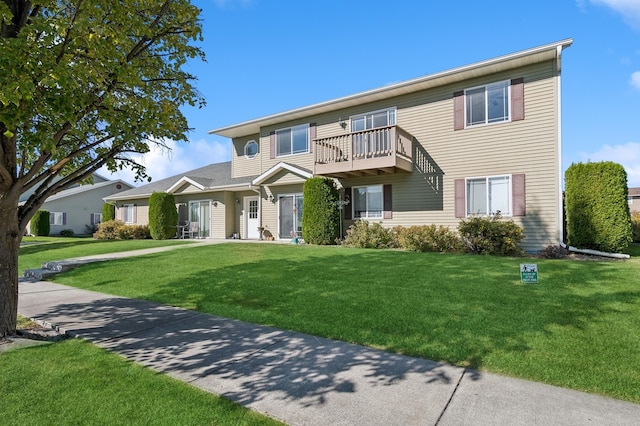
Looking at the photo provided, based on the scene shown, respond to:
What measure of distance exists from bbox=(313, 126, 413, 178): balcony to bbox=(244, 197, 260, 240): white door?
5.29m

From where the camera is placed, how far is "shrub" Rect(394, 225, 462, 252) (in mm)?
11508

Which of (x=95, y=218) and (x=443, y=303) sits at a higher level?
(x=95, y=218)

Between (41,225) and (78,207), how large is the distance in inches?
130

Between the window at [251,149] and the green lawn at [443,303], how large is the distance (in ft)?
34.1

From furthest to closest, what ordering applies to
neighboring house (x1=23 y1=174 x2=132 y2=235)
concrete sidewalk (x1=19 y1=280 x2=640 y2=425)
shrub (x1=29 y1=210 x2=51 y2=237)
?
neighboring house (x1=23 y1=174 x2=132 y2=235) → shrub (x1=29 y1=210 x2=51 y2=237) → concrete sidewalk (x1=19 y1=280 x2=640 y2=425)

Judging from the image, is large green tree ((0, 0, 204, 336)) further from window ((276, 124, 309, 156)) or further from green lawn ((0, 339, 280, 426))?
window ((276, 124, 309, 156))

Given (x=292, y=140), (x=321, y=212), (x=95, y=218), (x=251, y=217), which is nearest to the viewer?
(x=321, y=212)

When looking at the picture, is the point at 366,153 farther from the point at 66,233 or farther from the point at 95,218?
the point at 95,218

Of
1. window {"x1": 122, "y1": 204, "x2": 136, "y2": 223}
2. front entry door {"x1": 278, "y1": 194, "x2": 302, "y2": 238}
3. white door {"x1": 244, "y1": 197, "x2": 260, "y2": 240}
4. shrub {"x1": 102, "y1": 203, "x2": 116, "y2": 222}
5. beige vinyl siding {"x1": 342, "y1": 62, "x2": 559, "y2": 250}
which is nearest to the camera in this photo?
beige vinyl siding {"x1": 342, "y1": 62, "x2": 559, "y2": 250}

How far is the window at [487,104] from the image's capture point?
39.6 feet

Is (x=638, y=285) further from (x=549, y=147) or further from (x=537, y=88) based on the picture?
(x=537, y=88)

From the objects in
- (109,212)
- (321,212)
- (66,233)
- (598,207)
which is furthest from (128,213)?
(598,207)

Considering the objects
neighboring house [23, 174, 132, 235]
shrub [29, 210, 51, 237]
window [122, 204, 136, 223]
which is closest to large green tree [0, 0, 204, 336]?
window [122, 204, 136, 223]

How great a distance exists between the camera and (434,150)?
1346 cm
